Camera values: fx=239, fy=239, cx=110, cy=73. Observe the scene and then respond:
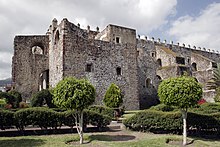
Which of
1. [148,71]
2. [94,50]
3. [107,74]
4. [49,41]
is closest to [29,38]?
[49,41]

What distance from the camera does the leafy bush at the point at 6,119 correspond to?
448 inches

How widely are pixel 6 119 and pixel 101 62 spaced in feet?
47.8

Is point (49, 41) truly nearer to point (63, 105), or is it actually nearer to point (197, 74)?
point (63, 105)

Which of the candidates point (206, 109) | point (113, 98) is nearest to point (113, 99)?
point (113, 98)

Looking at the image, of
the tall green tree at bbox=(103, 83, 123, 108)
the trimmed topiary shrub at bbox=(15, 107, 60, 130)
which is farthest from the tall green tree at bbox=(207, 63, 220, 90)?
the trimmed topiary shrub at bbox=(15, 107, 60, 130)

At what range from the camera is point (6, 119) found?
11.5 m

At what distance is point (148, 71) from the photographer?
34.2 meters

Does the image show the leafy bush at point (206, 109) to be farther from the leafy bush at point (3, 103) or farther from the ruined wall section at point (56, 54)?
the leafy bush at point (3, 103)

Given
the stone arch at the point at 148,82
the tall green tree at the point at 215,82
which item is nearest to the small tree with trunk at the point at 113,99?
the stone arch at the point at 148,82

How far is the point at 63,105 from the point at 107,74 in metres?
15.1

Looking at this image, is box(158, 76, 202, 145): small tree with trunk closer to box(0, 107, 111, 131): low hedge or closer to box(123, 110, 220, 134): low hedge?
box(123, 110, 220, 134): low hedge

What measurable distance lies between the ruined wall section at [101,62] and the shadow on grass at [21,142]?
12.5 metres

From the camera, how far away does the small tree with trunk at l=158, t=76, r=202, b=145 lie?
10.5 m

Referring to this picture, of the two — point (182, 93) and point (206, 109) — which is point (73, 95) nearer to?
point (182, 93)
